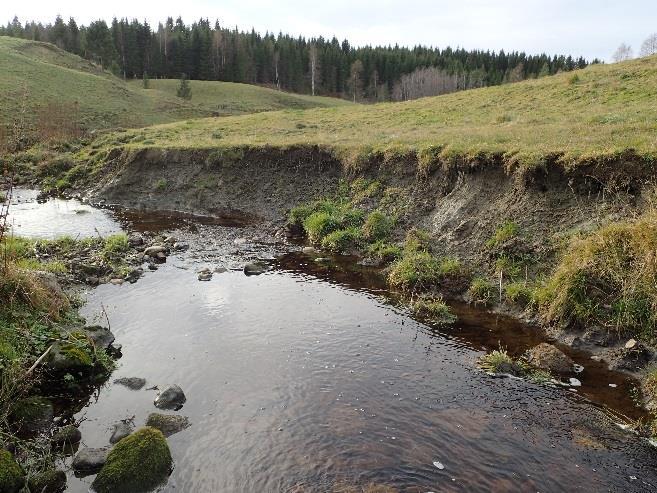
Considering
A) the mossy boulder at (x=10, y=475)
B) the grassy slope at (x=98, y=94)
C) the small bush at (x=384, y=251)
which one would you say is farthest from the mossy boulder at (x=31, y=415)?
the grassy slope at (x=98, y=94)

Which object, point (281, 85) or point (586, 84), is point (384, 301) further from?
point (281, 85)

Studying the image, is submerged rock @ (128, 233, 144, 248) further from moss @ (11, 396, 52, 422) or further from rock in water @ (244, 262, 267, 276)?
moss @ (11, 396, 52, 422)

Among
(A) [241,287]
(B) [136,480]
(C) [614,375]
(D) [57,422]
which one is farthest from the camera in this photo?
(A) [241,287]

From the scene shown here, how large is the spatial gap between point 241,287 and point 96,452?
32.7ft

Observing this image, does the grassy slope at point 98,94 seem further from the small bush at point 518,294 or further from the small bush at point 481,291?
the small bush at point 518,294

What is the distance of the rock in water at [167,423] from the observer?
1030cm

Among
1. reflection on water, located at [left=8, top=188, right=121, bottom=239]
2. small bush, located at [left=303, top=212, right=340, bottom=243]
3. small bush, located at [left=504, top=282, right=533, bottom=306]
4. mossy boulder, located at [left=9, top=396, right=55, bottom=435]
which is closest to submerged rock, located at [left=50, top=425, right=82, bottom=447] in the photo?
mossy boulder, located at [left=9, top=396, right=55, bottom=435]

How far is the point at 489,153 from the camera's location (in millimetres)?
22109

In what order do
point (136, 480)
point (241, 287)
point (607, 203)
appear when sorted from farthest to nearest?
point (241, 287) < point (607, 203) < point (136, 480)

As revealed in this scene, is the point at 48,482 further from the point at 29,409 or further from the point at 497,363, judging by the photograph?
the point at 497,363

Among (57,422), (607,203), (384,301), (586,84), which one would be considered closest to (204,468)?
(57,422)

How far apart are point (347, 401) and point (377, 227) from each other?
1317cm

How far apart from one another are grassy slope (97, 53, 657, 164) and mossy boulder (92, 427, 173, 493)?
17016 mm

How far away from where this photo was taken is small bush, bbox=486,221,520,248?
1895 centimetres
